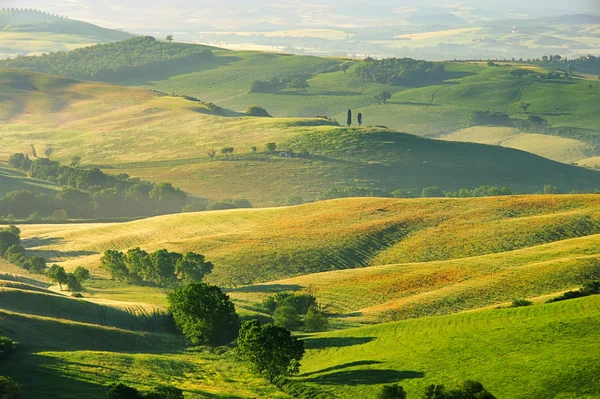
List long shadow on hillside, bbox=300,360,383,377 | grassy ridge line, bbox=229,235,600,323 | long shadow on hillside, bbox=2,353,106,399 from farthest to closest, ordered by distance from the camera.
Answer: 1. grassy ridge line, bbox=229,235,600,323
2. long shadow on hillside, bbox=300,360,383,377
3. long shadow on hillside, bbox=2,353,106,399

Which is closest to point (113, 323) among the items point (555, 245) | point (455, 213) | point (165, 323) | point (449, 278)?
point (165, 323)

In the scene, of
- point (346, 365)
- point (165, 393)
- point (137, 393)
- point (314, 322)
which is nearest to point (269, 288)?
point (314, 322)

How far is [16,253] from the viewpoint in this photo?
4870 inches

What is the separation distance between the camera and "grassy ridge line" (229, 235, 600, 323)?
87.3 m

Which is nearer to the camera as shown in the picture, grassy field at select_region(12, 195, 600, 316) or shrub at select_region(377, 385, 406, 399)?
shrub at select_region(377, 385, 406, 399)

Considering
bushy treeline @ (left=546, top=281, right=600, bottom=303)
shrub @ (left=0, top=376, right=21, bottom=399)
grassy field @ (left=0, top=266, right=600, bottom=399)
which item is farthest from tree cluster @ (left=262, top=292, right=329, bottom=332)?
shrub @ (left=0, top=376, right=21, bottom=399)

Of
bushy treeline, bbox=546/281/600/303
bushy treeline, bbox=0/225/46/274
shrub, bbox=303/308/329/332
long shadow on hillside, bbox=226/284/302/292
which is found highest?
bushy treeline, bbox=546/281/600/303

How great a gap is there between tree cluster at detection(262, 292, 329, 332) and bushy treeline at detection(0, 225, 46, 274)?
41559 mm

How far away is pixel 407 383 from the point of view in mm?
56312

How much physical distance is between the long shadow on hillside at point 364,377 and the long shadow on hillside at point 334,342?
8418mm

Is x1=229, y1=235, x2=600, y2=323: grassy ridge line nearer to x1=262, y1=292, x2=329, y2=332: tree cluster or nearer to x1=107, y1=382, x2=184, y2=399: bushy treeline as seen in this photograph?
x1=262, y1=292, x2=329, y2=332: tree cluster

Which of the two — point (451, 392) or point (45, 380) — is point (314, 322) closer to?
point (45, 380)

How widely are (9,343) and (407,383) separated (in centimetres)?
2809

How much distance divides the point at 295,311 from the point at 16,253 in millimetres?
57784
